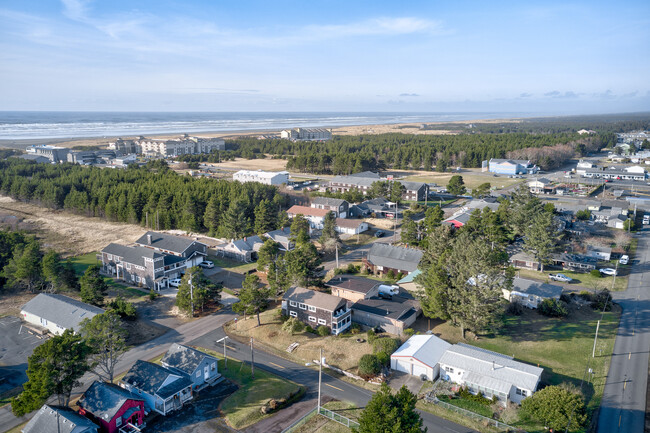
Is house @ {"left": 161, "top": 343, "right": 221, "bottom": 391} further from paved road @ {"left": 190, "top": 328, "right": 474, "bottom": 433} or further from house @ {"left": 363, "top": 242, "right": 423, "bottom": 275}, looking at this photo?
house @ {"left": 363, "top": 242, "right": 423, "bottom": 275}

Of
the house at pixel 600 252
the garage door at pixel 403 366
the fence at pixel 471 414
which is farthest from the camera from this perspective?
the house at pixel 600 252

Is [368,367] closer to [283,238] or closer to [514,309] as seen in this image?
[514,309]

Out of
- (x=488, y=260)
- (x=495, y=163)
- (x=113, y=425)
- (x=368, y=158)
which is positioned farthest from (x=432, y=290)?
(x=495, y=163)

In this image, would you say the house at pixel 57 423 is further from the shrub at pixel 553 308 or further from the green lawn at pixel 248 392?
the shrub at pixel 553 308

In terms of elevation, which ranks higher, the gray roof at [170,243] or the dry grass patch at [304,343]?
the gray roof at [170,243]

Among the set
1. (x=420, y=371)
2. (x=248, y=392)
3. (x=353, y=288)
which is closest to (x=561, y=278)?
(x=353, y=288)

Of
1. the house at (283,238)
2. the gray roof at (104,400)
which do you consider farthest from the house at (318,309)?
the house at (283,238)

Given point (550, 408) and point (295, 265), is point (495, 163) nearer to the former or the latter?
point (295, 265)

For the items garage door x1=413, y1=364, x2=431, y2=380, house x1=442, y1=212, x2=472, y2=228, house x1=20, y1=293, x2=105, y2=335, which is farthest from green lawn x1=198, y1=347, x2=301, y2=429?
house x1=442, y1=212, x2=472, y2=228
